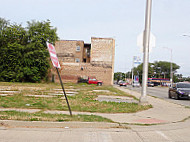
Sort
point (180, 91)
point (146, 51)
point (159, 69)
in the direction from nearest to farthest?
point (146, 51) < point (180, 91) < point (159, 69)

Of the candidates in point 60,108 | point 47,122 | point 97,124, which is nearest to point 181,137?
point 97,124

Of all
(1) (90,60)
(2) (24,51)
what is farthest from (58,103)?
(1) (90,60)

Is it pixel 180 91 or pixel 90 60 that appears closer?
pixel 180 91

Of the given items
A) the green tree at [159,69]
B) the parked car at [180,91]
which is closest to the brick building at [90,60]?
the parked car at [180,91]

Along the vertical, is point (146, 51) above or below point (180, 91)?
above

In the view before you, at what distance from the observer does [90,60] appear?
189 feet

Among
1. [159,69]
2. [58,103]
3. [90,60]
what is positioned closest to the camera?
[58,103]

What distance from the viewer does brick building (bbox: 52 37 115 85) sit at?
54.8 meters

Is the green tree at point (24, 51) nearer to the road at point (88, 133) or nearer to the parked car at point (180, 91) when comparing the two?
the parked car at point (180, 91)

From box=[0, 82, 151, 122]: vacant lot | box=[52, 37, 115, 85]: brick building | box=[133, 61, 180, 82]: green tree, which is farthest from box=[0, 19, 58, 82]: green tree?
box=[133, 61, 180, 82]: green tree

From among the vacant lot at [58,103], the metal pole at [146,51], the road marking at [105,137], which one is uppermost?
the metal pole at [146,51]

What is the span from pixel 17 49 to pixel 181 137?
4239cm

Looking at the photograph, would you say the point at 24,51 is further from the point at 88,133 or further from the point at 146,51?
the point at 88,133

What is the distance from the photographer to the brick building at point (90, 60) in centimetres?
5475
